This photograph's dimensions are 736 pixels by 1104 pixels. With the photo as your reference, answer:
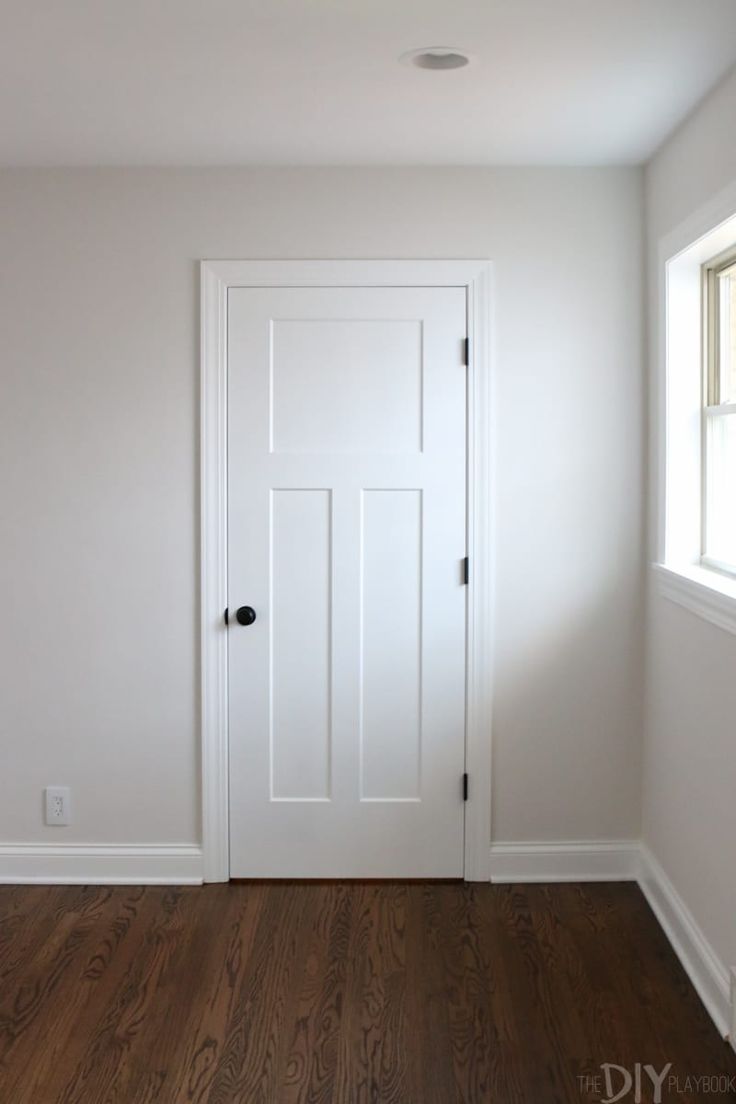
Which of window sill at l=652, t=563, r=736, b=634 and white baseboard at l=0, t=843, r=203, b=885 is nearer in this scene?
window sill at l=652, t=563, r=736, b=634

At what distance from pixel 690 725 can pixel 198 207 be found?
2248mm

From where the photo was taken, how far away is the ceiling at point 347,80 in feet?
7.92

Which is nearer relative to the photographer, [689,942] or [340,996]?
[340,996]

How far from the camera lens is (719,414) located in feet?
10.7

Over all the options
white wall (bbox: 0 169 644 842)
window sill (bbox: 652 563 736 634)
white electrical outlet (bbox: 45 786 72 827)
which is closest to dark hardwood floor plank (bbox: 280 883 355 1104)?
white wall (bbox: 0 169 644 842)

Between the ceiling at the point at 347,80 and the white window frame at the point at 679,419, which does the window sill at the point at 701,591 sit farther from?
the ceiling at the point at 347,80

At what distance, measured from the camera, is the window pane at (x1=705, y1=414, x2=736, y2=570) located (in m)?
3.19

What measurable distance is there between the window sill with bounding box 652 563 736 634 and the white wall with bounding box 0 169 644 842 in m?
0.30

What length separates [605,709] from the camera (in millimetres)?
3766

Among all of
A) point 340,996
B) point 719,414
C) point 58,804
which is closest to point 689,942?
point 340,996

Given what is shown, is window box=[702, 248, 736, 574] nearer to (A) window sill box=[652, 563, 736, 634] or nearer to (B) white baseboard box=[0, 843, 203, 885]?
(A) window sill box=[652, 563, 736, 634]

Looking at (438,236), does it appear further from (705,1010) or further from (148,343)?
(705,1010)

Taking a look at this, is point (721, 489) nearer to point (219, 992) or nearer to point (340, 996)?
point (340, 996)

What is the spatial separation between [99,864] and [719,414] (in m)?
2.48
